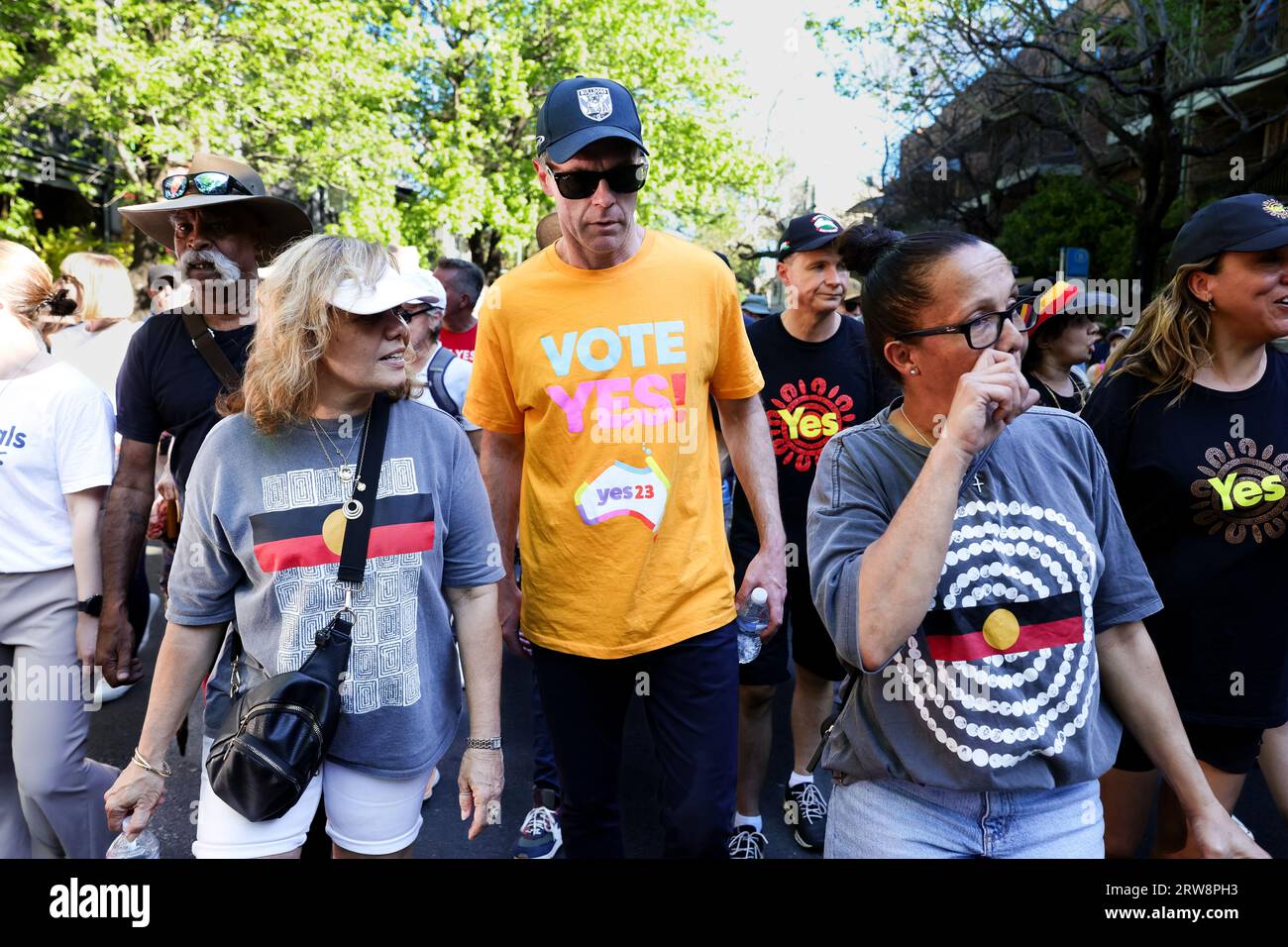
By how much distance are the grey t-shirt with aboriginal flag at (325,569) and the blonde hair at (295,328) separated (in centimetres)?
6

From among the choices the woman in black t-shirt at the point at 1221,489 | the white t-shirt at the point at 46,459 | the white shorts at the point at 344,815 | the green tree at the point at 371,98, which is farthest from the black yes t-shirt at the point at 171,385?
the green tree at the point at 371,98

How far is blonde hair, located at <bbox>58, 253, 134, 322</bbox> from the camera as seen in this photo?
18.1ft

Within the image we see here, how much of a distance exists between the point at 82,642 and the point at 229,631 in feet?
3.41

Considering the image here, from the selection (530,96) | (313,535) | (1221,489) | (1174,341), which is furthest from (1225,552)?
(530,96)

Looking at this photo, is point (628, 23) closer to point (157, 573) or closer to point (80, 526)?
point (157, 573)

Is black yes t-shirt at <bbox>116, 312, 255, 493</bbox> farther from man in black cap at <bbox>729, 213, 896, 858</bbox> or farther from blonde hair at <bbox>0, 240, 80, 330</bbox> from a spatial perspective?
man in black cap at <bbox>729, 213, 896, 858</bbox>

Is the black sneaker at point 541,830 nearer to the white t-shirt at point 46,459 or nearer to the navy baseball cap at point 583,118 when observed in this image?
the white t-shirt at point 46,459

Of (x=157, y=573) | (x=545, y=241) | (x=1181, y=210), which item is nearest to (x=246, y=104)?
(x=157, y=573)

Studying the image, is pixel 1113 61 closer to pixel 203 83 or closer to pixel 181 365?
pixel 203 83

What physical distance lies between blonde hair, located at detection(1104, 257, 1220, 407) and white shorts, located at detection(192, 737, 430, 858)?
2.23m

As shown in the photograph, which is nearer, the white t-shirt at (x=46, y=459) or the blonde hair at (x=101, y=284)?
the white t-shirt at (x=46, y=459)

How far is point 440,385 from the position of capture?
14.9ft

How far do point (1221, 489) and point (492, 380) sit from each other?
6.50ft

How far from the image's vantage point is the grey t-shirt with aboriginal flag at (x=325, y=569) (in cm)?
215
